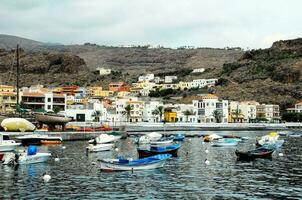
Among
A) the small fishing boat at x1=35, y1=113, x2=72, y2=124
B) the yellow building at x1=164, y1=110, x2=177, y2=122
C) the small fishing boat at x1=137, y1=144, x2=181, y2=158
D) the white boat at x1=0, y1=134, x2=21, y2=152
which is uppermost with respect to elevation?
the yellow building at x1=164, y1=110, x2=177, y2=122

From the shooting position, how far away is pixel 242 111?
606 feet

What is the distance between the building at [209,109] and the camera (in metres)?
176

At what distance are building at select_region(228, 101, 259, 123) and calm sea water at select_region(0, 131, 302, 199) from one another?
406 ft

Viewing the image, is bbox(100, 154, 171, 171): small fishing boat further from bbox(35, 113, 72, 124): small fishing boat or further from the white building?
the white building

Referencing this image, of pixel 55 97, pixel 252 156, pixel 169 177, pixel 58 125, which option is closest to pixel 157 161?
pixel 169 177

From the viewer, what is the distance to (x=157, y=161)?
49531 millimetres

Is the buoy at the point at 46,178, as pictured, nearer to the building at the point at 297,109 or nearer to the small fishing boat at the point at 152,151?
the small fishing boat at the point at 152,151

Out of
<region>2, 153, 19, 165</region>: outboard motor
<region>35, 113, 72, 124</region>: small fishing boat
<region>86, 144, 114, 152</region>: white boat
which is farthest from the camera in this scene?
<region>35, 113, 72, 124</region>: small fishing boat

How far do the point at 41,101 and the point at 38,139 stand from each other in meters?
72.3

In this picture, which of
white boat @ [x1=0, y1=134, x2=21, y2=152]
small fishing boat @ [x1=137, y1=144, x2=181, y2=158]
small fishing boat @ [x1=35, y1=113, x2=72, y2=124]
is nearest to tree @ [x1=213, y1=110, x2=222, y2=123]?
small fishing boat @ [x1=35, y1=113, x2=72, y2=124]

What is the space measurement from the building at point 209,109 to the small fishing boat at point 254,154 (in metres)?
110

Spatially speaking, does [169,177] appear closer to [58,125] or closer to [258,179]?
[258,179]

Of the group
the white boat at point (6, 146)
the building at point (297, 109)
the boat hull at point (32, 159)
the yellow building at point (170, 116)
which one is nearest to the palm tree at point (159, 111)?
the yellow building at point (170, 116)

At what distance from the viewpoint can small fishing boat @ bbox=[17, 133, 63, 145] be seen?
7769 cm
